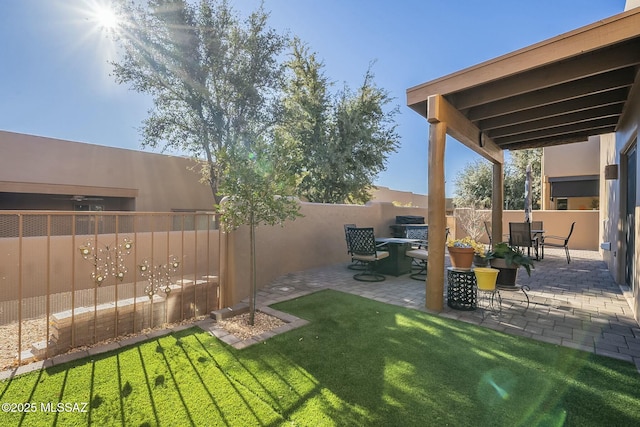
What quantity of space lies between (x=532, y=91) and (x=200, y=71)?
1119cm

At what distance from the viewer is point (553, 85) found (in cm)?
415

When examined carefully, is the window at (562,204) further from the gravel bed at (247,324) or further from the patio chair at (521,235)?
the gravel bed at (247,324)

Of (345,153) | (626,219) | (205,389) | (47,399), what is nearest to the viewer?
(47,399)

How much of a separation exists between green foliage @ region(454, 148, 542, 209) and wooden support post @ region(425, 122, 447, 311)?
1663 cm

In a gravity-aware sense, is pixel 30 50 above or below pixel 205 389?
above

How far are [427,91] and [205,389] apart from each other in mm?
4601

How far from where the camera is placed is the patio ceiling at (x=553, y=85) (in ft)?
11.1

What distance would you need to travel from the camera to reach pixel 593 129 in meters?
6.63

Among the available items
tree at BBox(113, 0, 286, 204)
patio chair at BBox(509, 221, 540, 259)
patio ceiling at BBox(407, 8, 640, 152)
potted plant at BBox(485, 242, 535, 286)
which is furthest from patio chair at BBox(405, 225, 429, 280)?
tree at BBox(113, 0, 286, 204)

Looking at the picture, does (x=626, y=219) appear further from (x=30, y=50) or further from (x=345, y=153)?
(x=30, y=50)

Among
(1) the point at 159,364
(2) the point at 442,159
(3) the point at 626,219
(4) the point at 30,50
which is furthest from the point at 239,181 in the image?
(4) the point at 30,50

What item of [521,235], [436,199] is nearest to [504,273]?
[436,199]

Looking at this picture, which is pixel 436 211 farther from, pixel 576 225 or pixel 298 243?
pixel 576 225

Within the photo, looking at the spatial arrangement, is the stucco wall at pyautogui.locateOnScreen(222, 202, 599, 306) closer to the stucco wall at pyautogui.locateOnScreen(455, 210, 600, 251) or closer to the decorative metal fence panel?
the stucco wall at pyautogui.locateOnScreen(455, 210, 600, 251)
